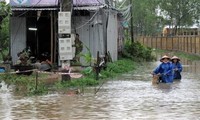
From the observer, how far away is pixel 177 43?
56375 mm

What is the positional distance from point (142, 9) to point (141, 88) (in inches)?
2034

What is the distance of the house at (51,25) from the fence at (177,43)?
2189 centimetres

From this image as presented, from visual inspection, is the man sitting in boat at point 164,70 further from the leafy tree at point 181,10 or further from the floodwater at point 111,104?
the leafy tree at point 181,10

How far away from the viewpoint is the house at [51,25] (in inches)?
984

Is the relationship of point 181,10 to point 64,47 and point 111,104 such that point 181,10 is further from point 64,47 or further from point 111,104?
point 111,104

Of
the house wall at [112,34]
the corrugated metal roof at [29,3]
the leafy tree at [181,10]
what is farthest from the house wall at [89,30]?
the leafy tree at [181,10]

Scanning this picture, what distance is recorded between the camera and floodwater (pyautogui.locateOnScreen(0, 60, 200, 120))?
11705 mm

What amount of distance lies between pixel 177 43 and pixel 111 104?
143 feet

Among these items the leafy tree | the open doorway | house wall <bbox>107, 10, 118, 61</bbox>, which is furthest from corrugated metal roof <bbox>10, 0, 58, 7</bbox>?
the leafy tree

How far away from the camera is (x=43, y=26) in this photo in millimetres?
28703

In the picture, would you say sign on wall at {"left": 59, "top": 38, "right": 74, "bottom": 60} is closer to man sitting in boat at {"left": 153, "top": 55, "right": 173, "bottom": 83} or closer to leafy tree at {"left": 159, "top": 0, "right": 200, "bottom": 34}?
man sitting in boat at {"left": 153, "top": 55, "right": 173, "bottom": 83}

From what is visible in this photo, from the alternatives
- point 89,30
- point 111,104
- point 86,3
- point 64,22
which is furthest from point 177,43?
point 111,104

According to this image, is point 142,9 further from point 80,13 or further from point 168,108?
point 168,108

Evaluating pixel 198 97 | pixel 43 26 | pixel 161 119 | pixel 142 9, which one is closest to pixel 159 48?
pixel 142 9
